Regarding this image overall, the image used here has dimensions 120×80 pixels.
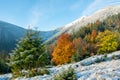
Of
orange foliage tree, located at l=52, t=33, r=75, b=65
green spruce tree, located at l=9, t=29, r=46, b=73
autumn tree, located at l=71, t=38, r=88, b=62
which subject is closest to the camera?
green spruce tree, located at l=9, t=29, r=46, b=73

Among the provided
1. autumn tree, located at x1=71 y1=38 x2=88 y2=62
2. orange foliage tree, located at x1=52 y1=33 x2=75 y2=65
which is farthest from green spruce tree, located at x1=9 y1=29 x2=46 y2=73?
autumn tree, located at x1=71 y1=38 x2=88 y2=62

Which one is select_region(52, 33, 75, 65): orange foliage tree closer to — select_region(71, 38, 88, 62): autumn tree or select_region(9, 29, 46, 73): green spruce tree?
select_region(71, 38, 88, 62): autumn tree

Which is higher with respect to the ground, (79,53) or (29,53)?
(79,53)

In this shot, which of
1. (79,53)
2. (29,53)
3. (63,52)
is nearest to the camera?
(29,53)

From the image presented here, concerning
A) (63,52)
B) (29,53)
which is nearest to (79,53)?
(63,52)

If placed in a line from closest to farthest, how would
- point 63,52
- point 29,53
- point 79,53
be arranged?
point 29,53, point 63,52, point 79,53

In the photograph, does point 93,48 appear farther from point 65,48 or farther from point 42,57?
point 42,57

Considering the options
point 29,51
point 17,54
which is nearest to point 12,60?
point 17,54

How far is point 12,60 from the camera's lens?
→ 4825 cm

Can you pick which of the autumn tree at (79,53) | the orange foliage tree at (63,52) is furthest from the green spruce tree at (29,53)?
the autumn tree at (79,53)

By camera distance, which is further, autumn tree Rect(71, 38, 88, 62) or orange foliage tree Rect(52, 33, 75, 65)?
autumn tree Rect(71, 38, 88, 62)

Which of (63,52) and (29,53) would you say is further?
(63,52)

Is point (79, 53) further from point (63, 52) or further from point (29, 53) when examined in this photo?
point (29, 53)

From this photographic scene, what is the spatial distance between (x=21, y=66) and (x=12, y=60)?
5.53 ft
